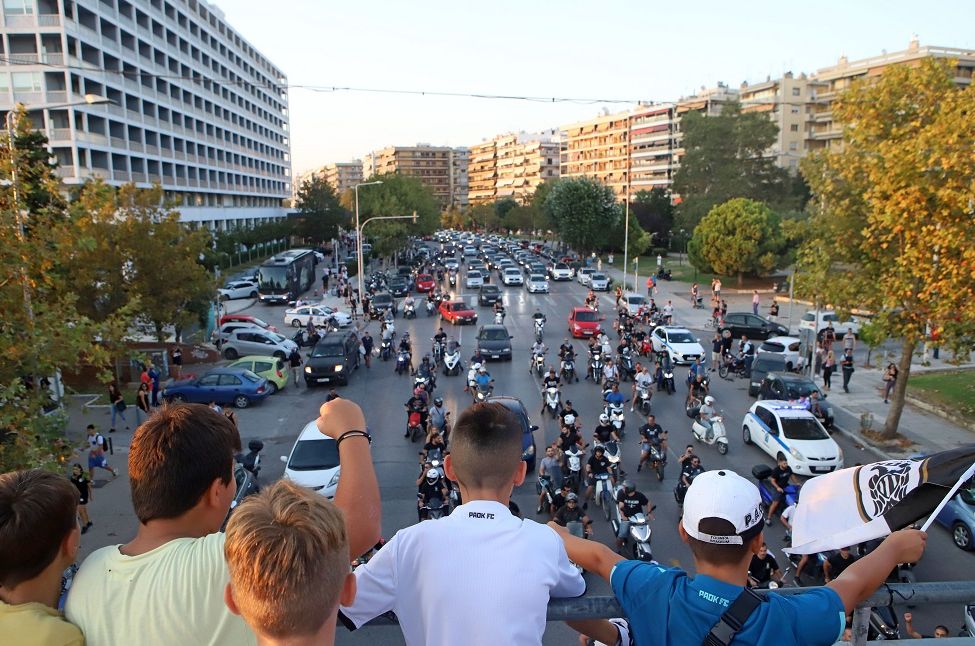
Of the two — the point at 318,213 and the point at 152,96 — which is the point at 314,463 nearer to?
the point at 152,96

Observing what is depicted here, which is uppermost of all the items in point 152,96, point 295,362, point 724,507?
point 152,96

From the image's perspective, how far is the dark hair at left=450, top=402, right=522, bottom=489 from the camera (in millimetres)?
2684

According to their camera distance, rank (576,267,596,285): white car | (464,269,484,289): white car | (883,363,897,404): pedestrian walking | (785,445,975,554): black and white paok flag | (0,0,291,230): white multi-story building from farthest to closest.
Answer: (576,267,596,285): white car < (464,269,484,289): white car < (0,0,291,230): white multi-story building < (883,363,897,404): pedestrian walking < (785,445,975,554): black and white paok flag

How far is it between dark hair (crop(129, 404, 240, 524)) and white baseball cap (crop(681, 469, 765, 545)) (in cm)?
171

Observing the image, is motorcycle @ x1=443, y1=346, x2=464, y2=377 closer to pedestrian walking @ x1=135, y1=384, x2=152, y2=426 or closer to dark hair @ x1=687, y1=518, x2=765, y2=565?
pedestrian walking @ x1=135, y1=384, x2=152, y2=426

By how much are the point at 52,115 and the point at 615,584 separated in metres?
57.9

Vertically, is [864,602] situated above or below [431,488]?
above

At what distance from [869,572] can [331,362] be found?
896 inches

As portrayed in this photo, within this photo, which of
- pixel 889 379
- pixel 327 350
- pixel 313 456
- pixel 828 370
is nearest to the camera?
pixel 313 456

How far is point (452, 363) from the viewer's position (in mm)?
25266

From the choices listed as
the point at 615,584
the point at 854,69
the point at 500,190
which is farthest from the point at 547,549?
the point at 500,190

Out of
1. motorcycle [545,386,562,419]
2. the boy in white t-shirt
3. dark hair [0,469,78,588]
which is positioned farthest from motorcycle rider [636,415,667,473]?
dark hair [0,469,78,588]

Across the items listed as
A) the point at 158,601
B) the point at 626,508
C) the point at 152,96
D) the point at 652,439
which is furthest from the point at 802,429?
the point at 152,96

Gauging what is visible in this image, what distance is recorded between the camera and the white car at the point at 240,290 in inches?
1869
